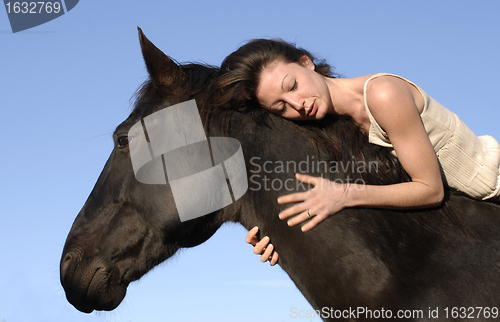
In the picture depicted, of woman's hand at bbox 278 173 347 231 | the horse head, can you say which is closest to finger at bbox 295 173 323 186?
woman's hand at bbox 278 173 347 231

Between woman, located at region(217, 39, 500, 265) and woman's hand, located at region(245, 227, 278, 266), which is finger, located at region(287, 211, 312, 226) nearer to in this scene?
woman, located at region(217, 39, 500, 265)

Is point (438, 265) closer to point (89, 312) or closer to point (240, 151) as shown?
point (240, 151)

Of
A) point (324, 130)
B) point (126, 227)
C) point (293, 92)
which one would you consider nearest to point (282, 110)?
point (293, 92)

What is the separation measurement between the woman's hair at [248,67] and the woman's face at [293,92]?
4 cm

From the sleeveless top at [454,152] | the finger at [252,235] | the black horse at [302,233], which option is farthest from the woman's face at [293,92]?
the finger at [252,235]

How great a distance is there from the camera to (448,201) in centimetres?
233

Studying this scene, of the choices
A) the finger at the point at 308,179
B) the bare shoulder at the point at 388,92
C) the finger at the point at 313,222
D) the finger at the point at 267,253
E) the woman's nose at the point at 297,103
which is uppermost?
the bare shoulder at the point at 388,92

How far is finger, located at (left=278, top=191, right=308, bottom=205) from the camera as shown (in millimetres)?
2248

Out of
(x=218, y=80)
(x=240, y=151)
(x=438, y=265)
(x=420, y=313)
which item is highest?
(x=218, y=80)

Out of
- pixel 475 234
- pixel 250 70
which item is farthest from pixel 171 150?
pixel 475 234

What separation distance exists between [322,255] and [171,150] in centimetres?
109

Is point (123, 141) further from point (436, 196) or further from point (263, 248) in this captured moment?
point (436, 196)

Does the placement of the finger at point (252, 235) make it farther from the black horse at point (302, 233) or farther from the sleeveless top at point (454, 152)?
the sleeveless top at point (454, 152)

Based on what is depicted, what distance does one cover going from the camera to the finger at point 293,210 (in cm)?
223
